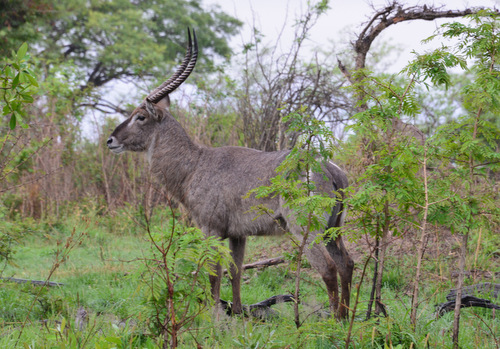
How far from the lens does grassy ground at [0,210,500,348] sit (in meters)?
2.94

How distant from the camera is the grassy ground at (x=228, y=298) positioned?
2936 millimetres

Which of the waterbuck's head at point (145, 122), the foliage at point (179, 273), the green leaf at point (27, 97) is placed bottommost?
the foliage at point (179, 273)

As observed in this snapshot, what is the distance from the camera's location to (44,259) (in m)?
6.94

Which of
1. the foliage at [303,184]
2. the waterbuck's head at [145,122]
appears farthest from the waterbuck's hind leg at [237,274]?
the waterbuck's head at [145,122]

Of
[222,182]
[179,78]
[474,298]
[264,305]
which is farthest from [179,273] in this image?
[179,78]

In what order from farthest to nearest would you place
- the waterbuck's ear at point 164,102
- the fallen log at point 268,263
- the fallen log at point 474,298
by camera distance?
the waterbuck's ear at point 164,102
the fallen log at point 268,263
the fallen log at point 474,298

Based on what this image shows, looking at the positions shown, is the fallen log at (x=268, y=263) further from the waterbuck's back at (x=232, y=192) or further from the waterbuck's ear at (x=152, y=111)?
the waterbuck's ear at (x=152, y=111)

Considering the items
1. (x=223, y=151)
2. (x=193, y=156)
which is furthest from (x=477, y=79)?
(x=193, y=156)

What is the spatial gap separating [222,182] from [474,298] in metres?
2.56

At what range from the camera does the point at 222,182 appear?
16.3 ft

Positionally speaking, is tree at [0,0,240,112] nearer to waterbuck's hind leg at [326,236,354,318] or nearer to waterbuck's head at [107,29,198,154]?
waterbuck's head at [107,29,198,154]

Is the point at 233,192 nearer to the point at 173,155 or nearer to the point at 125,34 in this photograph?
the point at 173,155

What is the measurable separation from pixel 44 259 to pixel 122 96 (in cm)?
1439

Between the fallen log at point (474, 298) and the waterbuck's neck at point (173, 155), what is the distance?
9.41 feet
